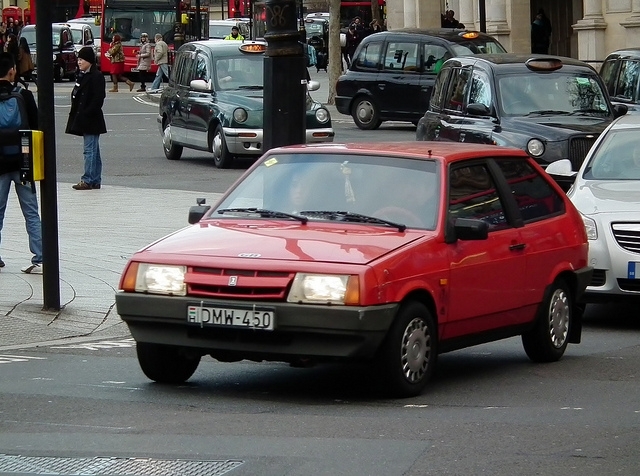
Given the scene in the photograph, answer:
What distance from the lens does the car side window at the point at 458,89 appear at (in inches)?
774

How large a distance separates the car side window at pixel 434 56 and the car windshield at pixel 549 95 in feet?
37.9

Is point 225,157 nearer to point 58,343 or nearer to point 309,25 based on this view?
point 58,343

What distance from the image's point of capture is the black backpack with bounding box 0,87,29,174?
13977 mm

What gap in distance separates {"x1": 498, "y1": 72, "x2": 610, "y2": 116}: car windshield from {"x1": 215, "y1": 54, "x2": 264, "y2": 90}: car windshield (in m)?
7.83

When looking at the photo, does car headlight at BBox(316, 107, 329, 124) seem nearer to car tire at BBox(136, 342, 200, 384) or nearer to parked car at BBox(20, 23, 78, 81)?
car tire at BBox(136, 342, 200, 384)

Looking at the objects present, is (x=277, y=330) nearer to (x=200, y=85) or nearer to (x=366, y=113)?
(x=200, y=85)

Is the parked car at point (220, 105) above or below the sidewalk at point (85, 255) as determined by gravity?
above

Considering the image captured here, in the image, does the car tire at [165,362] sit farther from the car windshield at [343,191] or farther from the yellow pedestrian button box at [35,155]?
the yellow pedestrian button box at [35,155]

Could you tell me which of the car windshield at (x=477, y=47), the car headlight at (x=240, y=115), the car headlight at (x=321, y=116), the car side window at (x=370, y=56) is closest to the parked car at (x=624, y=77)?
the car headlight at (x=321, y=116)

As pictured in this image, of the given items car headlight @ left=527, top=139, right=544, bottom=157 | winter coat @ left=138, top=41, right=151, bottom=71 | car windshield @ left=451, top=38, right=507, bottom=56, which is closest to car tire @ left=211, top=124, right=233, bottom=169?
car windshield @ left=451, top=38, right=507, bottom=56

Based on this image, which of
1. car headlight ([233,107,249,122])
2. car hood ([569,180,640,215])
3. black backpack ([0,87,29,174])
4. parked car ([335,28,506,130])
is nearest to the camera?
car hood ([569,180,640,215])

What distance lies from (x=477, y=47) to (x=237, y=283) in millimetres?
23193

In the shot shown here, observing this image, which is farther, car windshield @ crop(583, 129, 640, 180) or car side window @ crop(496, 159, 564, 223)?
car windshield @ crop(583, 129, 640, 180)

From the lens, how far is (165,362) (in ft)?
29.4
